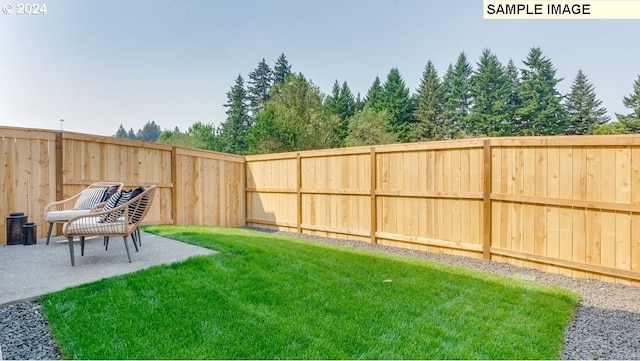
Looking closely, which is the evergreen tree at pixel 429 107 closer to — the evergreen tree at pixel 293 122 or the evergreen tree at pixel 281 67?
the evergreen tree at pixel 293 122

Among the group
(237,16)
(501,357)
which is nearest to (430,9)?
(237,16)

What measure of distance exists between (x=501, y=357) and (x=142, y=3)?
7551 millimetres

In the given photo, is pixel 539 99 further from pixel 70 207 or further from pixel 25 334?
pixel 25 334

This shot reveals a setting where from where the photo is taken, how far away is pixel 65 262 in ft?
12.5

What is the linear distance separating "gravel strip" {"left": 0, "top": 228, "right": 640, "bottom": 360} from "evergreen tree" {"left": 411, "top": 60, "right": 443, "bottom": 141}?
79.2ft

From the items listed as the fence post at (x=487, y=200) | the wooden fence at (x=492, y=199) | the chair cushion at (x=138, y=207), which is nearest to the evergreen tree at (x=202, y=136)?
the wooden fence at (x=492, y=199)

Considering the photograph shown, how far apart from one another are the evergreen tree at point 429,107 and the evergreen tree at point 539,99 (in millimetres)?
5821

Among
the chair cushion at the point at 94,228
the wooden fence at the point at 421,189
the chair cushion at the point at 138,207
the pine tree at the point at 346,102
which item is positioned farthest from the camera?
the pine tree at the point at 346,102

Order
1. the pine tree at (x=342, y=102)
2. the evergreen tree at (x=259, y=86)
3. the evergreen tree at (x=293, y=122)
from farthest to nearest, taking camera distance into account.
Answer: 1. the evergreen tree at (x=259, y=86)
2. the pine tree at (x=342, y=102)
3. the evergreen tree at (x=293, y=122)

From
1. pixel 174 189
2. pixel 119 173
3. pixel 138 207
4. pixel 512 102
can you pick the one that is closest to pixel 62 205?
pixel 119 173

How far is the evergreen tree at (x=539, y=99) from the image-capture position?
81.6 feet

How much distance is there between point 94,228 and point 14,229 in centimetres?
208

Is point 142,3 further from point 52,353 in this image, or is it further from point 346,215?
point 52,353

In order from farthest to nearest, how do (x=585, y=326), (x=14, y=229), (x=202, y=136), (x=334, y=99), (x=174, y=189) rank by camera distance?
(x=202, y=136), (x=334, y=99), (x=174, y=189), (x=14, y=229), (x=585, y=326)
